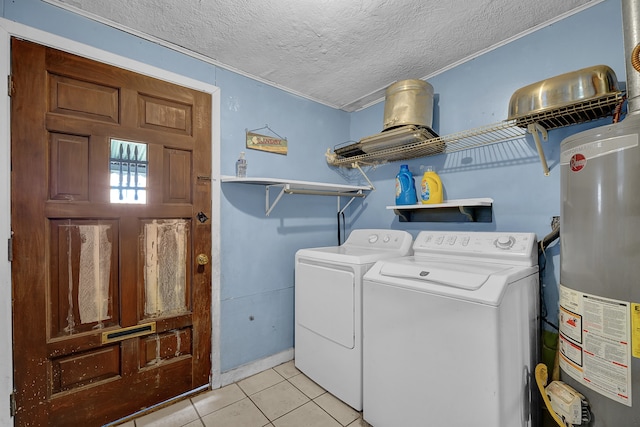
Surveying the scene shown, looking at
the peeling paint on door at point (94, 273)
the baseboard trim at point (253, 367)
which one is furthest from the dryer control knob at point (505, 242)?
the peeling paint on door at point (94, 273)

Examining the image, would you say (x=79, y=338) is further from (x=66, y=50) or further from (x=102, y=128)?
(x=66, y=50)

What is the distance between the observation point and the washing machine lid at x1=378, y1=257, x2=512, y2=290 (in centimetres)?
126

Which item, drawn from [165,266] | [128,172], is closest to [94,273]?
[165,266]

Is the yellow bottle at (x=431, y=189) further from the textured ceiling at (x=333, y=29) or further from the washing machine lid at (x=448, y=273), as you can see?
the textured ceiling at (x=333, y=29)

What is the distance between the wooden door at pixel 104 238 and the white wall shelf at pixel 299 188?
0.32 meters

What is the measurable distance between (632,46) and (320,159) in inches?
79.7

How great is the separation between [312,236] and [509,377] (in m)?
1.74

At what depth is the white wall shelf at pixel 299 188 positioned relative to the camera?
6.52ft

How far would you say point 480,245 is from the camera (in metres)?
1.66

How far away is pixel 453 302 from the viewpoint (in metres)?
1.26

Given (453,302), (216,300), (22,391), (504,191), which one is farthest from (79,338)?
(504,191)

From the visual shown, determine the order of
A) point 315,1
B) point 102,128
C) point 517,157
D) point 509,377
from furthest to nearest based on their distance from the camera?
point 517,157, point 102,128, point 315,1, point 509,377

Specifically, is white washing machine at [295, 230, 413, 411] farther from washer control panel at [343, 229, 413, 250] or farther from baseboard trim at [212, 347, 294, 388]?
baseboard trim at [212, 347, 294, 388]

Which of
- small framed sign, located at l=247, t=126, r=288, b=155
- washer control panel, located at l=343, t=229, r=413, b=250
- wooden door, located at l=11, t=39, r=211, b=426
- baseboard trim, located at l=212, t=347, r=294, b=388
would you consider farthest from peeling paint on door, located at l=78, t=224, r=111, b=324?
washer control panel, located at l=343, t=229, r=413, b=250
